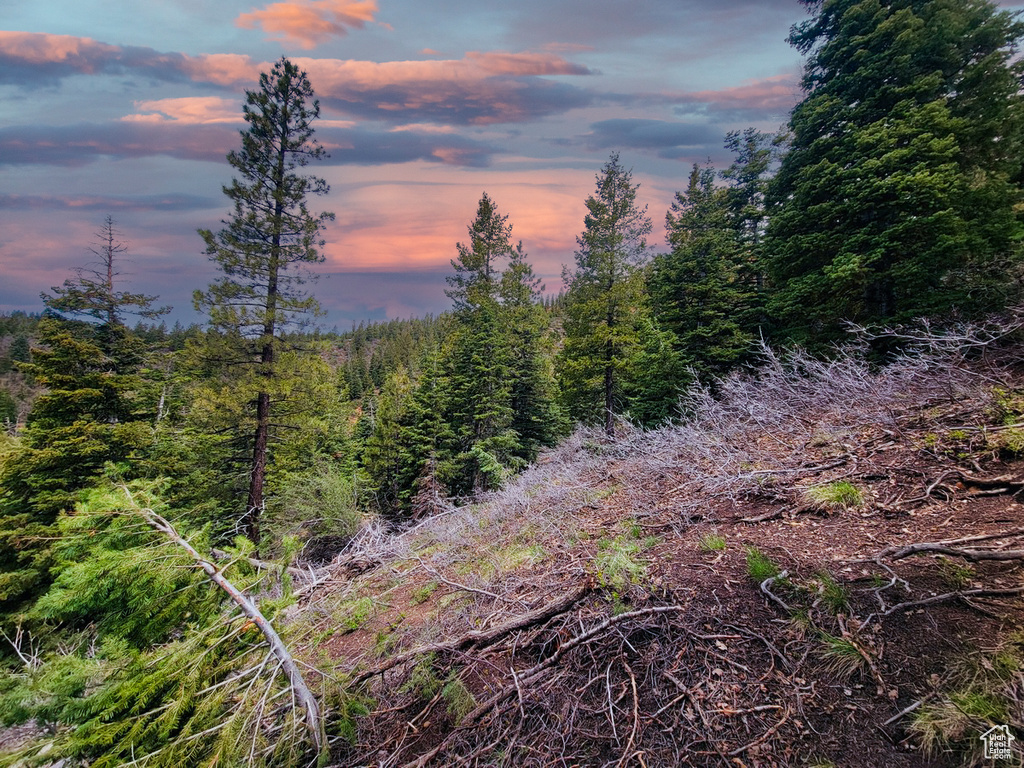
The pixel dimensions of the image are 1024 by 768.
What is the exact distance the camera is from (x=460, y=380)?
20500mm

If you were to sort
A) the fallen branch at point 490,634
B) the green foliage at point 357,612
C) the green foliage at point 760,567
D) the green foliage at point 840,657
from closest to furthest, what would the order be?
the green foliage at point 840,657 < the green foliage at point 760,567 < the fallen branch at point 490,634 < the green foliage at point 357,612

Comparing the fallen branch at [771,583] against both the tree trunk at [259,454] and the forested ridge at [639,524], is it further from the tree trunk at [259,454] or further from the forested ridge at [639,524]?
the tree trunk at [259,454]

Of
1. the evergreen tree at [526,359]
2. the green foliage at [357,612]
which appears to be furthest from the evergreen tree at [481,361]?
the green foliage at [357,612]

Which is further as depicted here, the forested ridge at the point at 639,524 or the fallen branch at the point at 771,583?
the fallen branch at the point at 771,583

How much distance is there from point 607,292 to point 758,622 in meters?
13.5

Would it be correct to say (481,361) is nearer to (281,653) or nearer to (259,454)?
(259,454)

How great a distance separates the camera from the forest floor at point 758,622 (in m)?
2.20

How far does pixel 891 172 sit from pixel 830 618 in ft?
44.6

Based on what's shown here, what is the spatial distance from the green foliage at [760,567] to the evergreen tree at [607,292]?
1092cm

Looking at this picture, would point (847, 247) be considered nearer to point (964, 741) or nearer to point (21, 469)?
point (964, 741)

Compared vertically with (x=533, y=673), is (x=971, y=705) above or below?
above

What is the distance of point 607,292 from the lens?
593 inches
